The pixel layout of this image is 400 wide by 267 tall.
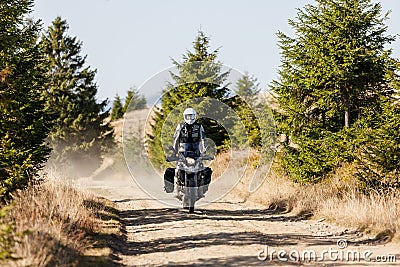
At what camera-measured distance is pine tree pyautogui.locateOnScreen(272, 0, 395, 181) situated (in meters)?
14.9

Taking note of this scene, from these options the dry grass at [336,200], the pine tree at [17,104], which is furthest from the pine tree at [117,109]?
the pine tree at [17,104]

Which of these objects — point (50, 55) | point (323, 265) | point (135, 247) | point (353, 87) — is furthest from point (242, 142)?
point (50, 55)

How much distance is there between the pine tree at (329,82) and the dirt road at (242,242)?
8.99 ft

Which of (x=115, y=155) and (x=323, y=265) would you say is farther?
(x=115, y=155)

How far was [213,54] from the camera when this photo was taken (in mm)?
28328

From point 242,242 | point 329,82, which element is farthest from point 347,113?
point 242,242

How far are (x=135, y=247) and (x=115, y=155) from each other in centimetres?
4728

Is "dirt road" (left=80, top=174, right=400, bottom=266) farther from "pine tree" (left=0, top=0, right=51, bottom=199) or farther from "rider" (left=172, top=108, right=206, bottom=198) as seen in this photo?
"pine tree" (left=0, top=0, right=51, bottom=199)

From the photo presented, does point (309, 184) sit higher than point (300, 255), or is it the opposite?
point (309, 184)

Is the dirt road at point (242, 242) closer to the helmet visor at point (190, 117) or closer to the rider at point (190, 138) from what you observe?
the rider at point (190, 138)

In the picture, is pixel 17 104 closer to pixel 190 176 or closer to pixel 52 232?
pixel 190 176

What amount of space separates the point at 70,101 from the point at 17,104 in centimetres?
3000

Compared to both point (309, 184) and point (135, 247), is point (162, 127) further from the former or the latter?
point (135, 247)

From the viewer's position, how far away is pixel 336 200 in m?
13.1
